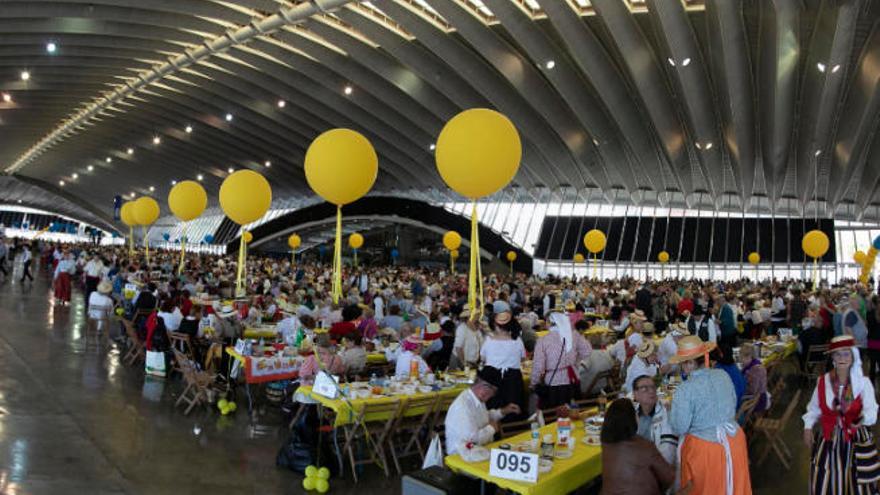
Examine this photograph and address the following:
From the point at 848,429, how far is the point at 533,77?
1957 centimetres

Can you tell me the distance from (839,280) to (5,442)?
32.9 meters

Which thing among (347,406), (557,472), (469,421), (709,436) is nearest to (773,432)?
(709,436)

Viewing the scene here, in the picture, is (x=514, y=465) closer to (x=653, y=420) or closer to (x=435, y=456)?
(x=435, y=456)

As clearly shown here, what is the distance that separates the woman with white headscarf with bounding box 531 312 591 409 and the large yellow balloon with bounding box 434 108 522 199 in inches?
88.7

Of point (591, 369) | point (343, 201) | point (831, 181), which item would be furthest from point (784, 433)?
point (831, 181)

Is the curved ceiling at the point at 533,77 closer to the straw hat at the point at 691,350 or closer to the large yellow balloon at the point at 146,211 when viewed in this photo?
the large yellow balloon at the point at 146,211

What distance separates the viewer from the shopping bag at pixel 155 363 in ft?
35.0

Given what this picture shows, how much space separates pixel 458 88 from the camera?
24.2m

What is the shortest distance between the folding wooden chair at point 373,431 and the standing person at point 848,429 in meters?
3.80

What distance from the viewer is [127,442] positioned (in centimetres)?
730

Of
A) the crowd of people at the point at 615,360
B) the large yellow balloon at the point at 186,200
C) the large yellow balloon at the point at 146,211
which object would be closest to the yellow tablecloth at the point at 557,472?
the crowd of people at the point at 615,360

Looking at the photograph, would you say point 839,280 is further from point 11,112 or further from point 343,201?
point 11,112

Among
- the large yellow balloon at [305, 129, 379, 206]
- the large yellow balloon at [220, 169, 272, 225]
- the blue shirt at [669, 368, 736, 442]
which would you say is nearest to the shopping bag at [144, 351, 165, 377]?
the large yellow balloon at [305, 129, 379, 206]

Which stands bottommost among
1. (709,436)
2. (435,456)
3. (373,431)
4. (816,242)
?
(373,431)
